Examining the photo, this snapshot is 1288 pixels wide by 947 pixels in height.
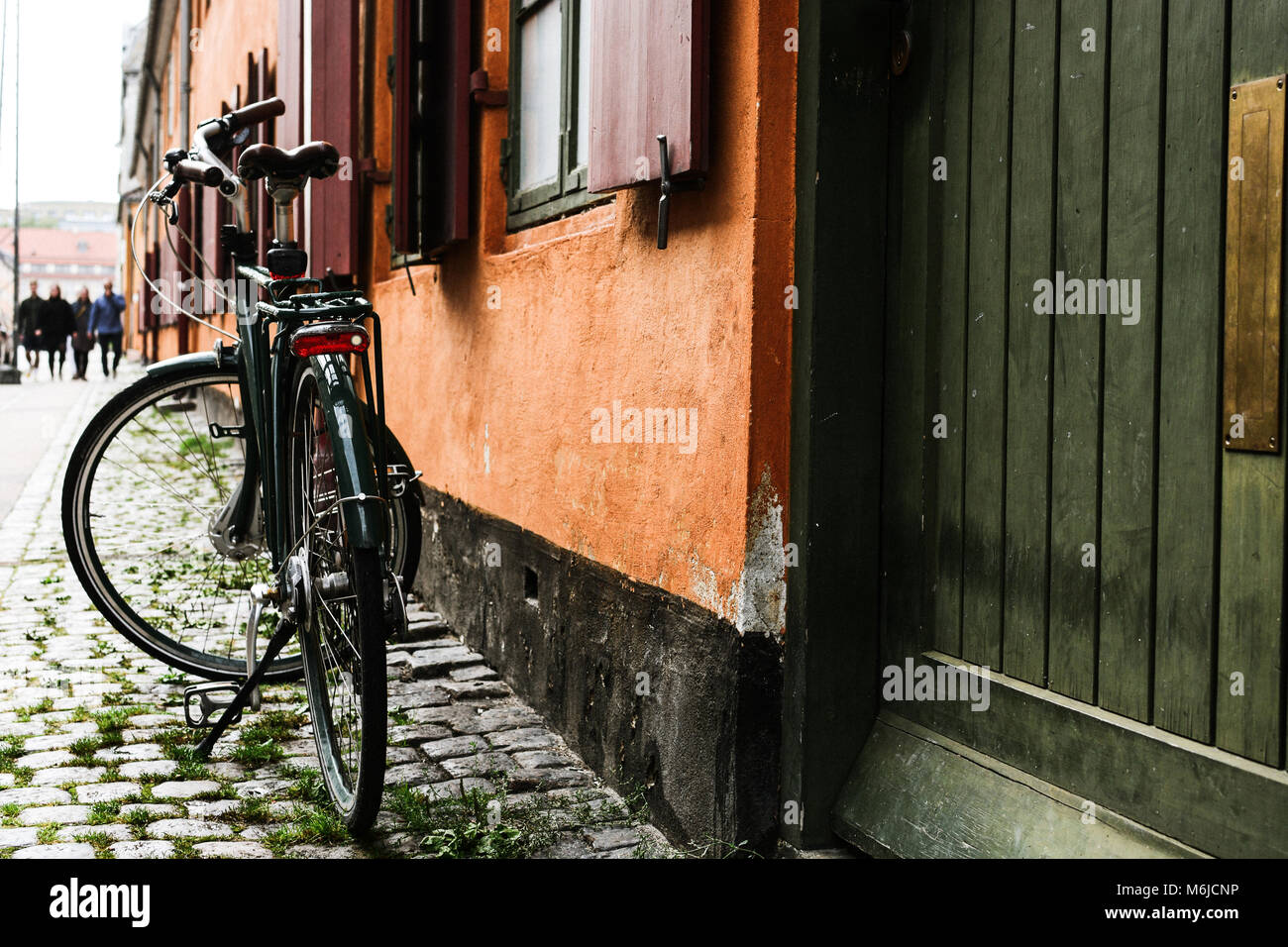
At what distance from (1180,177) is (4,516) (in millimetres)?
8135

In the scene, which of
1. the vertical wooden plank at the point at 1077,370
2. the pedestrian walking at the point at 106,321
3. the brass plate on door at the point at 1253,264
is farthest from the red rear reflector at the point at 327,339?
the pedestrian walking at the point at 106,321

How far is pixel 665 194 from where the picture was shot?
315 centimetres

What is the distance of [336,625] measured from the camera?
125 inches

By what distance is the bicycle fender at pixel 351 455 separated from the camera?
2896mm

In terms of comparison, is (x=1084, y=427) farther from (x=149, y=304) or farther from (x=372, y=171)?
(x=149, y=304)

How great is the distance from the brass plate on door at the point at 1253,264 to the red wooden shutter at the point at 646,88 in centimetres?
131

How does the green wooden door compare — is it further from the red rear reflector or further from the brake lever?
the brake lever

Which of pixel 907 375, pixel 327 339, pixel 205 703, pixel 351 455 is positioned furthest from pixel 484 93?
pixel 907 375

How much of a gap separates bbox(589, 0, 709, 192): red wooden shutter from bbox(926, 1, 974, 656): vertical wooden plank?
548 millimetres

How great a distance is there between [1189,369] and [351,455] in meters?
1.68

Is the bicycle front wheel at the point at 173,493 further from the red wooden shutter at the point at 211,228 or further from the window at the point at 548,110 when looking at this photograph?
the red wooden shutter at the point at 211,228

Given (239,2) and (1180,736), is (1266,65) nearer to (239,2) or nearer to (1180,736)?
(1180,736)

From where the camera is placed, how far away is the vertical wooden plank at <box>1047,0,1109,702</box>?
2289 millimetres
